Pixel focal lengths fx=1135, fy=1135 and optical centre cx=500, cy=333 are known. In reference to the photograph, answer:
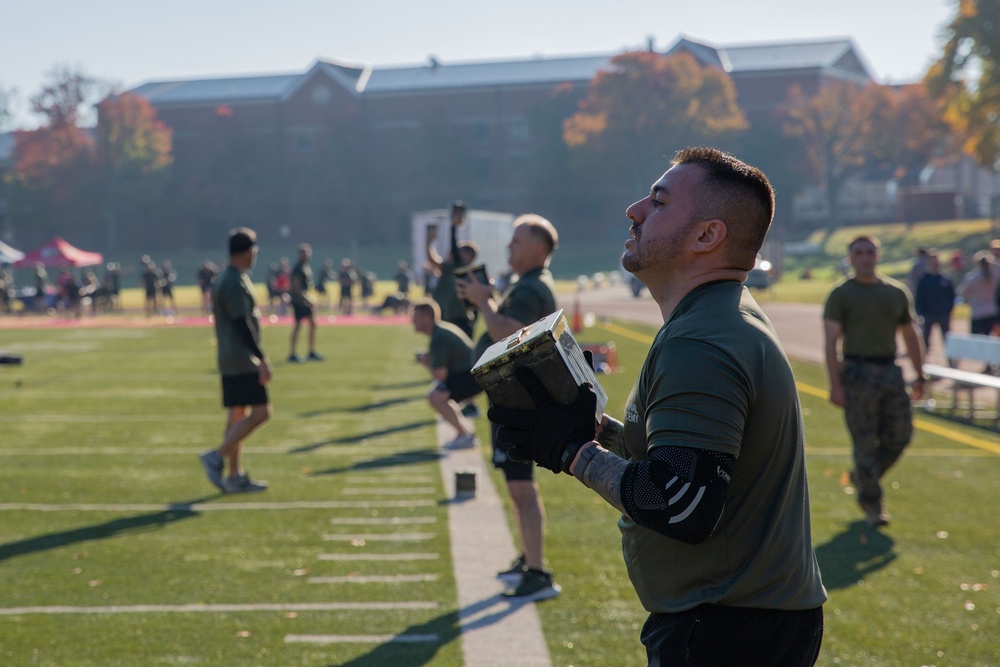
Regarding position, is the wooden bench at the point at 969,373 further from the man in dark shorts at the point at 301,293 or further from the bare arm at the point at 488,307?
the man in dark shorts at the point at 301,293

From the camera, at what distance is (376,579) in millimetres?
7211

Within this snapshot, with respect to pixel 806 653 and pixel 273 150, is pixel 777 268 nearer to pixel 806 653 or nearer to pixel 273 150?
pixel 273 150

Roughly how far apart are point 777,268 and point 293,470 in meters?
46.7

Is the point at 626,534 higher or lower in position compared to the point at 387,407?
higher

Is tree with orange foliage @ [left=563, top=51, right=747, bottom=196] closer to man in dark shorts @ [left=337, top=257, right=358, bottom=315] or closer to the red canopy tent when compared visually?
the red canopy tent

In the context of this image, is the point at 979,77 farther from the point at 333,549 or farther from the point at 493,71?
the point at 333,549

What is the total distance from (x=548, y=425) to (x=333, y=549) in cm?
544

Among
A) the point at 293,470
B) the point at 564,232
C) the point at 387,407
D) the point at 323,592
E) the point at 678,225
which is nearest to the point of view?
the point at 678,225

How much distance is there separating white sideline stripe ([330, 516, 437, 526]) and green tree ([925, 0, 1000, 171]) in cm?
4977

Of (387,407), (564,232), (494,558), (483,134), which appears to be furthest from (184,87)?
(494,558)

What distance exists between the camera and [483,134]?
86812 millimetres

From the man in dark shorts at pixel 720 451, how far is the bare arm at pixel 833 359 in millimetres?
5623

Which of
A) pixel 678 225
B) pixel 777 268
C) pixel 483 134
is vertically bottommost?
pixel 777 268

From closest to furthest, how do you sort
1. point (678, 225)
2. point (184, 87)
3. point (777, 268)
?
1. point (678, 225)
2. point (777, 268)
3. point (184, 87)
